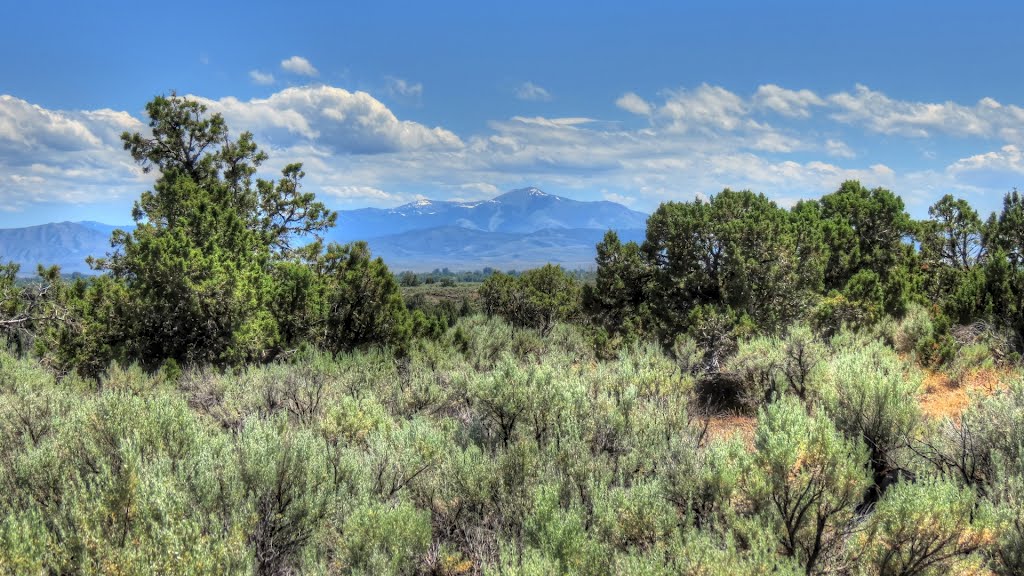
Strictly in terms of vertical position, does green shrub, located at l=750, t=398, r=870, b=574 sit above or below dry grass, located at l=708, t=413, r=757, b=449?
above

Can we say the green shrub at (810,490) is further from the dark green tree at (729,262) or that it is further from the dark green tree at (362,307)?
the dark green tree at (362,307)

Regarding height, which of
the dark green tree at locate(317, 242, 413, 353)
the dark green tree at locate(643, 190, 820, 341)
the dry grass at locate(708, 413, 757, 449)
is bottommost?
the dry grass at locate(708, 413, 757, 449)

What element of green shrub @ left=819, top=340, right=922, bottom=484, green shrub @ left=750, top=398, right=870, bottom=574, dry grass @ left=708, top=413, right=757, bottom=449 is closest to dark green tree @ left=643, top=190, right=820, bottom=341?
dry grass @ left=708, top=413, right=757, bottom=449

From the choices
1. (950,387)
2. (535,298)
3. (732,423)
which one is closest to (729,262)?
(732,423)

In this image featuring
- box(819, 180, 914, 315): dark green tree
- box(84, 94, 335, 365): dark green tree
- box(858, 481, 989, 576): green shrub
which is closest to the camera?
box(858, 481, 989, 576): green shrub

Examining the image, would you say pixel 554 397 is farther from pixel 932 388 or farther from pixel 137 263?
pixel 137 263

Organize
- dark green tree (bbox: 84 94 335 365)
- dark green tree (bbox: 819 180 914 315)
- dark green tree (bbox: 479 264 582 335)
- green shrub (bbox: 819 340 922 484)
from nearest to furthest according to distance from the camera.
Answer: green shrub (bbox: 819 340 922 484) → dark green tree (bbox: 84 94 335 365) → dark green tree (bbox: 819 180 914 315) → dark green tree (bbox: 479 264 582 335)

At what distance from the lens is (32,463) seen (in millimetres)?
6406

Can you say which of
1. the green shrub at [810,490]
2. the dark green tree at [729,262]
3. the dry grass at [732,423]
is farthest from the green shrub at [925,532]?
the dark green tree at [729,262]

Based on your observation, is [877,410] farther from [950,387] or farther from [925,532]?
[950,387]

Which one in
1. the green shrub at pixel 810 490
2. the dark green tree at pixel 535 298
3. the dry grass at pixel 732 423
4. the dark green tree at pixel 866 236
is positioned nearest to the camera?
the green shrub at pixel 810 490

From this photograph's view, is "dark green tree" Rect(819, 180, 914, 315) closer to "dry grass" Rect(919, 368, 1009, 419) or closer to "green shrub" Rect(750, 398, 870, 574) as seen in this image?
"dry grass" Rect(919, 368, 1009, 419)

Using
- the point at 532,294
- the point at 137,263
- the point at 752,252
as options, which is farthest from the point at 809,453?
the point at 532,294

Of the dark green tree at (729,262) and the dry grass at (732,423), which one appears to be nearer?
the dry grass at (732,423)
